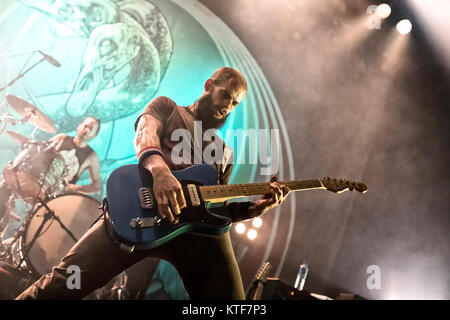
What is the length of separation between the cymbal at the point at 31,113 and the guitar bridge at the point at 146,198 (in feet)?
9.04

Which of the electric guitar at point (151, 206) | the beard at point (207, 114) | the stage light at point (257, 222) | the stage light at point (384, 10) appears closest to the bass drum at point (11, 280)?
the electric guitar at point (151, 206)

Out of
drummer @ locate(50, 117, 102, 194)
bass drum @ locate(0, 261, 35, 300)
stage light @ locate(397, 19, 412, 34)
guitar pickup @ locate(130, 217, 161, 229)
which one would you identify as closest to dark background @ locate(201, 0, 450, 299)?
stage light @ locate(397, 19, 412, 34)

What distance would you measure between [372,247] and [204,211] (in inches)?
165

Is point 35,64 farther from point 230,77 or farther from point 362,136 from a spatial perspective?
point 362,136

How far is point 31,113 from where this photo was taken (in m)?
3.90

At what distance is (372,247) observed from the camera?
16.8 feet

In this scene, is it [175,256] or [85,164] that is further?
[85,164]

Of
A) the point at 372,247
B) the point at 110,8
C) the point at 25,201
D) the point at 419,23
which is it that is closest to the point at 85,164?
the point at 25,201

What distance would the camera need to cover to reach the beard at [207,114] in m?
2.77

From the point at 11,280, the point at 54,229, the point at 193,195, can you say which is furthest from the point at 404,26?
the point at 11,280

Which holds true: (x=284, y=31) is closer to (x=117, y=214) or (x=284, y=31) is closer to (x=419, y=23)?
(x=419, y=23)

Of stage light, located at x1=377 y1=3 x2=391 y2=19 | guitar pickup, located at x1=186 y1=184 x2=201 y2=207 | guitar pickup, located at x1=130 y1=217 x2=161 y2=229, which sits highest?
stage light, located at x1=377 y1=3 x2=391 y2=19

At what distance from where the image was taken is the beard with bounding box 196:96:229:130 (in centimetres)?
277

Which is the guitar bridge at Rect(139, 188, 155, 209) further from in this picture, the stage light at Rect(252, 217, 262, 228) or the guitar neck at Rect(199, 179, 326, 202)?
the stage light at Rect(252, 217, 262, 228)
